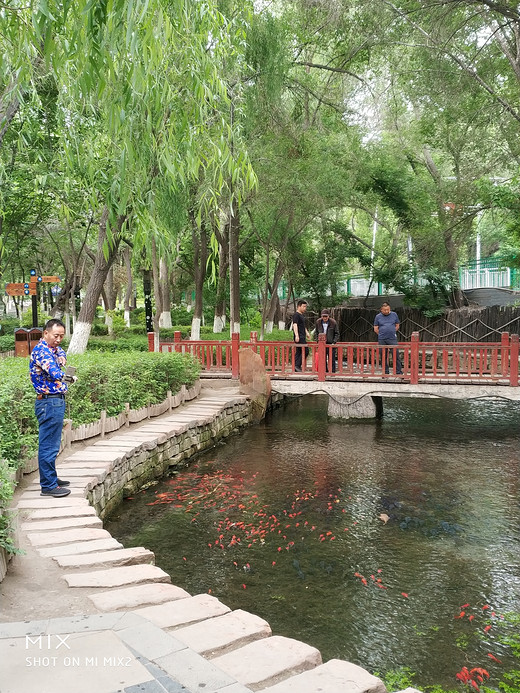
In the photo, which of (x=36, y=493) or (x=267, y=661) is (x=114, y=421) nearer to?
(x=36, y=493)

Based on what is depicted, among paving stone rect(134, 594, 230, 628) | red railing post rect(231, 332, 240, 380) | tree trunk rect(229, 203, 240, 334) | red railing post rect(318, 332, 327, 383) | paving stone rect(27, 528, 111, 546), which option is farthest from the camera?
tree trunk rect(229, 203, 240, 334)

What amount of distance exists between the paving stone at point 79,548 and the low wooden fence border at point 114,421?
1.93m

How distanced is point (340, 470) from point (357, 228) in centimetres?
3160

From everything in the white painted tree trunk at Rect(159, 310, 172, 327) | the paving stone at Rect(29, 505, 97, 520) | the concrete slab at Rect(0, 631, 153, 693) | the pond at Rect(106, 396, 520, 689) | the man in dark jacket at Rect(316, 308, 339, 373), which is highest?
the white painted tree trunk at Rect(159, 310, 172, 327)

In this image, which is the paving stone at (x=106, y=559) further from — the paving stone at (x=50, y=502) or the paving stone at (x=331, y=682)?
the paving stone at (x=331, y=682)

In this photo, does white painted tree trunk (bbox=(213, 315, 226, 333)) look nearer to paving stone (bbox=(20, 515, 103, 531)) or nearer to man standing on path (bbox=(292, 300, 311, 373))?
man standing on path (bbox=(292, 300, 311, 373))

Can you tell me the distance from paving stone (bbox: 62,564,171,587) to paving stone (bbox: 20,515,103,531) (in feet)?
3.25

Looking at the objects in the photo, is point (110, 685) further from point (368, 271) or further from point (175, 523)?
point (368, 271)

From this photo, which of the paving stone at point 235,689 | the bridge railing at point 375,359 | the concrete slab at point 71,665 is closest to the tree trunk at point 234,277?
the bridge railing at point 375,359

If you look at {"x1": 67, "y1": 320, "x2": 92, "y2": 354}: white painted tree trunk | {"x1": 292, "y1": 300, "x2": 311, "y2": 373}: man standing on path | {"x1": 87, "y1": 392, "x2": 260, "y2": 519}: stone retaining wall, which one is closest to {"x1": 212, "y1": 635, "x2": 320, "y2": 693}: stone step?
{"x1": 87, "y1": 392, "x2": 260, "y2": 519}: stone retaining wall

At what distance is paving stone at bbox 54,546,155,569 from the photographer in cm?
426

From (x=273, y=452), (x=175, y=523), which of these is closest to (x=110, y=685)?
(x=175, y=523)

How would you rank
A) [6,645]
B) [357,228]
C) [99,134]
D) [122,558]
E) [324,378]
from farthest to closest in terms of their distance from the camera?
[357,228]
[324,378]
[99,134]
[122,558]
[6,645]

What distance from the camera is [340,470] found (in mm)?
9117
